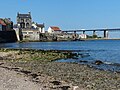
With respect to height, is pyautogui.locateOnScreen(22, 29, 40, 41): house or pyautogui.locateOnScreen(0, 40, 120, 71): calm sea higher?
pyautogui.locateOnScreen(22, 29, 40, 41): house

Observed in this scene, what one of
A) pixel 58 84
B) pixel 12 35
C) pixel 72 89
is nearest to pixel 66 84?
pixel 58 84

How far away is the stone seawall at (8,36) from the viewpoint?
16198 centimetres

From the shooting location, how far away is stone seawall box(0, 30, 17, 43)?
16198 cm

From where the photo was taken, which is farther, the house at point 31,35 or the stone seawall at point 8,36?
the house at point 31,35

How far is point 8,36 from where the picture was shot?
168m

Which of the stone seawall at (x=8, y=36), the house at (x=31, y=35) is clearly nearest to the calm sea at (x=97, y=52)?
the stone seawall at (x=8, y=36)

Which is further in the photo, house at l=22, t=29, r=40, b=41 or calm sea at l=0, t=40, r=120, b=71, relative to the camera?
house at l=22, t=29, r=40, b=41

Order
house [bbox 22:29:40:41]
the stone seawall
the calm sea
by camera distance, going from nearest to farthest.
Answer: the calm sea
the stone seawall
house [bbox 22:29:40:41]

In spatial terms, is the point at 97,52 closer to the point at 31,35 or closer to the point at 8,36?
the point at 8,36

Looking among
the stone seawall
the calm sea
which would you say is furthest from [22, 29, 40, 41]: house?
the calm sea

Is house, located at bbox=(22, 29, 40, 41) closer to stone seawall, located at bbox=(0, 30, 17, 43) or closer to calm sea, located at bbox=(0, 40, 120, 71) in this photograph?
stone seawall, located at bbox=(0, 30, 17, 43)

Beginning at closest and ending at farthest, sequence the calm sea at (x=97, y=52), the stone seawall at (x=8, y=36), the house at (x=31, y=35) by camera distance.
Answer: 1. the calm sea at (x=97, y=52)
2. the stone seawall at (x=8, y=36)
3. the house at (x=31, y=35)

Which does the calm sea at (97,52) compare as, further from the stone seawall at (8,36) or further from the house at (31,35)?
the house at (31,35)

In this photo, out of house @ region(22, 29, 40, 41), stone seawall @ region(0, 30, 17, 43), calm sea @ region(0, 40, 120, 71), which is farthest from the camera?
house @ region(22, 29, 40, 41)
